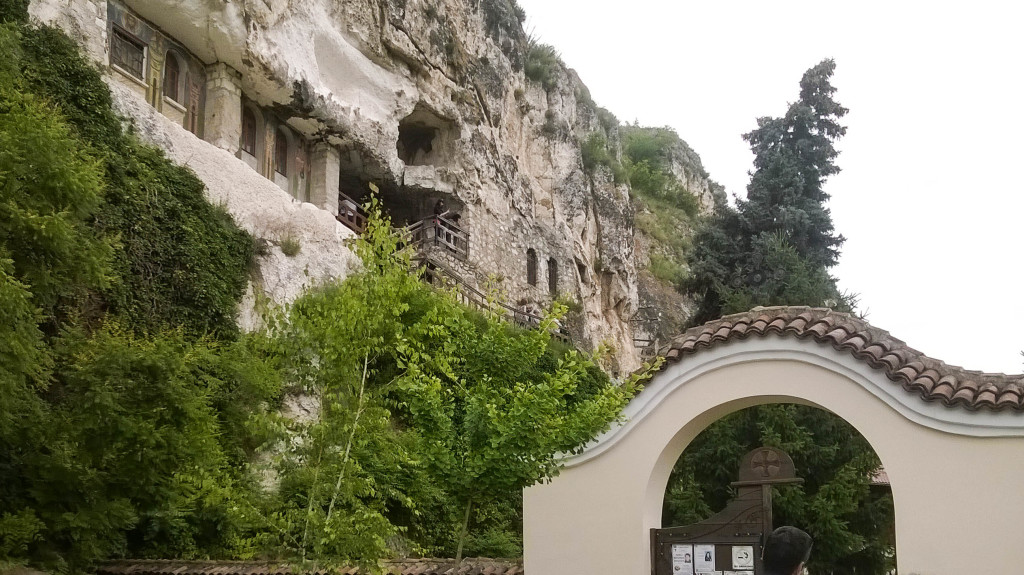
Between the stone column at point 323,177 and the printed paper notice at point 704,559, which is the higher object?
the stone column at point 323,177

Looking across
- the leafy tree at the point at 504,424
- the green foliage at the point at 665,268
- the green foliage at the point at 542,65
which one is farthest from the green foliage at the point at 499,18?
the leafy tree at the point at 504,424

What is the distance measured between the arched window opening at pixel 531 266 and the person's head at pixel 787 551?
81.8ft

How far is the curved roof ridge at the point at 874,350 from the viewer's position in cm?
691

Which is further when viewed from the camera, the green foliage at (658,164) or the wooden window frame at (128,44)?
the green foliage at (658,164)

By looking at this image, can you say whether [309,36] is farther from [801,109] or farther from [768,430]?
[768,430]

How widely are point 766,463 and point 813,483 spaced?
6325mm

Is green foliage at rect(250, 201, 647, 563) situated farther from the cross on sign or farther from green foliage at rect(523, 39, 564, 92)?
green foliage at rect(523, 39, 564, 92)

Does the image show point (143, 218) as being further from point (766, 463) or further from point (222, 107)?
point (766, 463)

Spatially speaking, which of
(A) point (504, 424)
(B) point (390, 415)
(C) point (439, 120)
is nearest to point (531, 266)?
(C) point (439, 120)

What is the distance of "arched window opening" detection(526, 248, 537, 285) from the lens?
2892cm

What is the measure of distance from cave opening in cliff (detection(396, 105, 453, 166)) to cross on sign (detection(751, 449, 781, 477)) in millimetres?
18583

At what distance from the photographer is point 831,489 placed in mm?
12586

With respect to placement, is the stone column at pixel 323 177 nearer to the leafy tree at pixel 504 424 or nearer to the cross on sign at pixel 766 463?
the leafy tree at pixel 504 424

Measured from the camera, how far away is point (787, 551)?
3.82 m
